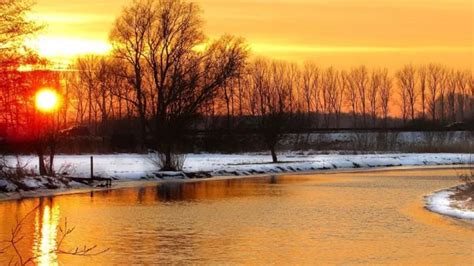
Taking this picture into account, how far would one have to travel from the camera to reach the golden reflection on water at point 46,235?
51.1ft

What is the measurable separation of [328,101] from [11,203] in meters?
108

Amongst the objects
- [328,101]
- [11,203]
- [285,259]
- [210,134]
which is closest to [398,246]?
[285,259]

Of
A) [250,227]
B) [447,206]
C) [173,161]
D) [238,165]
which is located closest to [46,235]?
[250,227]

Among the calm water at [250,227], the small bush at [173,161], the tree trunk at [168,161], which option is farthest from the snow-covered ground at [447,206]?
the small bush at [173,161]

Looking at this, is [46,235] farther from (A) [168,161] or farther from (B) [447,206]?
(A) [168,161]

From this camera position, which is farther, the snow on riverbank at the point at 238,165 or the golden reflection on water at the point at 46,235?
the snow on riverbank at the point at 238,165

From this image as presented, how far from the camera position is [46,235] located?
19.2 m

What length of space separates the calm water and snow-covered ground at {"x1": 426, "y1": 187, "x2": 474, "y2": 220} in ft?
1.94

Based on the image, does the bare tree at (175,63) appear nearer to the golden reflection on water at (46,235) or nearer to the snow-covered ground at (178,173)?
the snow-covered ground at (178,173)

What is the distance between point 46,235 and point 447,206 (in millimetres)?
13905

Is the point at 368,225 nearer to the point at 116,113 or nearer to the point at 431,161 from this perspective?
the point at 431,161

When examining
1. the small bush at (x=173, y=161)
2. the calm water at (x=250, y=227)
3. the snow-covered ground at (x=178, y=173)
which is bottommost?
the calm water at (x=250, y=227)

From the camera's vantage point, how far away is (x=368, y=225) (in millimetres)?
21172

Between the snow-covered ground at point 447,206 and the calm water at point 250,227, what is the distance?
0.59 m
